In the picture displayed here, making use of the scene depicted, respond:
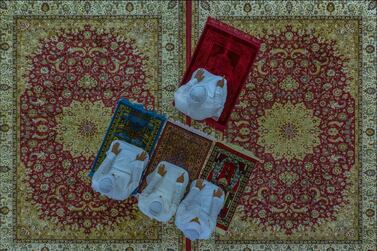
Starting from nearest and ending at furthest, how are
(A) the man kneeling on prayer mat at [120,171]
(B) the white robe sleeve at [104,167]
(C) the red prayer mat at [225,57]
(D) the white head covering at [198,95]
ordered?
(D) the white head covering at [198,95] → (A) the man kneeling on prayer mat at [120,171] → (B) the white robe sleeve at [104,167] → (C) the red prayer mat at [225,57]

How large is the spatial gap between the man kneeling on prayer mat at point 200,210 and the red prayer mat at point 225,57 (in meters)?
0.47

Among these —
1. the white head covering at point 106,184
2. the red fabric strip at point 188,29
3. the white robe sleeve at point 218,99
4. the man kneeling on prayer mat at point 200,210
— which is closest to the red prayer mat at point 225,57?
the red fabric strip at point 188,29

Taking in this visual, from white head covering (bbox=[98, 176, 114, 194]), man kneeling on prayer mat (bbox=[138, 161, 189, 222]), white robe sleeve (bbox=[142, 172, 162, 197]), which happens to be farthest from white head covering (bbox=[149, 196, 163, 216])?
white head covering (bbox=[98, 176, 114, 194])

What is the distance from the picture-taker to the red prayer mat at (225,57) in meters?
2.96

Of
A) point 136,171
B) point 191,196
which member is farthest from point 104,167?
point 191,196

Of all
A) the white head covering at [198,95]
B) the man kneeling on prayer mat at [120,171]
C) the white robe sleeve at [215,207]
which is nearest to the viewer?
the white head covering at [198,95]

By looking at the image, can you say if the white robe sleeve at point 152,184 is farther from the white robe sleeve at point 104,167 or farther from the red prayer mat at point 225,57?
→ the red prayer mat at point 225,57

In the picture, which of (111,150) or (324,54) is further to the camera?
(324,54)

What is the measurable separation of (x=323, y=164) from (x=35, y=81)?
7.49 ft

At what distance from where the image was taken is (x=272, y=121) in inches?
120

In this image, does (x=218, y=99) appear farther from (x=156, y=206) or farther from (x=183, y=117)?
(x=156, y=206)

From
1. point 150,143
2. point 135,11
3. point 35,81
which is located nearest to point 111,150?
point 150,143

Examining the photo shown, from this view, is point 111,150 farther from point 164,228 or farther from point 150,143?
point 164,228

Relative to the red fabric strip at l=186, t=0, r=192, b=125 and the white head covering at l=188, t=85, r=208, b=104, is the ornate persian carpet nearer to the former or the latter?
the red fabric strip at l=186, t=0, r=192, b=125
